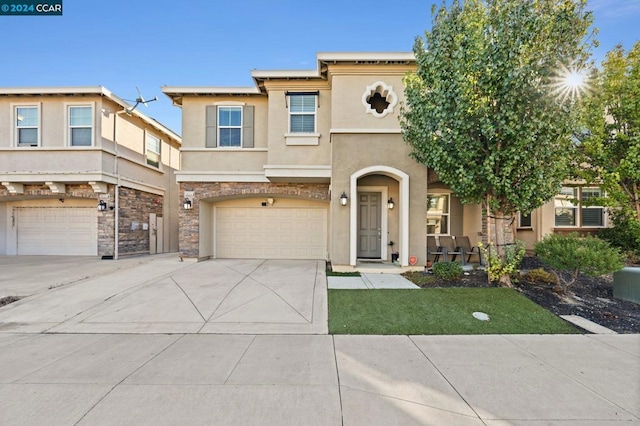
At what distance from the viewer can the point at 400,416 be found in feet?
8.52

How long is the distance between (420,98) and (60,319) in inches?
335

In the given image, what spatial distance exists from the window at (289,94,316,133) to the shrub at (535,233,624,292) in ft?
23.9

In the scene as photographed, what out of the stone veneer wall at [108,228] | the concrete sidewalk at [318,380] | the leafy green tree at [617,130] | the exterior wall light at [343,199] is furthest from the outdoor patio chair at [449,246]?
the stone veneer wall at [108,228]

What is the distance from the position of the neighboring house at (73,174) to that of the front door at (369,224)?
9.46 metres

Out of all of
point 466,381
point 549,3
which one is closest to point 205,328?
point 466,381

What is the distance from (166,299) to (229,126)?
21.7 feet

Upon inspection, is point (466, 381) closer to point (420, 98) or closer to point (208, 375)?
point (208, 375)

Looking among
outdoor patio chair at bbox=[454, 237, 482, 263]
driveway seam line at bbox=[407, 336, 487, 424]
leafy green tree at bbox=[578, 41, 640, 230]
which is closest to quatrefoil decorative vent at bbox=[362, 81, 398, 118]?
outdoor patio chair at bbox=[454, 237, 482, 263]

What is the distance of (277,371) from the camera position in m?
3.32

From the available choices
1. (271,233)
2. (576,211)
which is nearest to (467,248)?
(576,211)

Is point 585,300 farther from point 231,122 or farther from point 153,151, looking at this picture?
point 153,151

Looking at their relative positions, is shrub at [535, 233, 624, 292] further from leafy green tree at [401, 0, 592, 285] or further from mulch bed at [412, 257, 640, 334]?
leafy green tree at [401, 0, 592, 285]

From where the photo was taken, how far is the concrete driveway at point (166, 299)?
15.8 feet

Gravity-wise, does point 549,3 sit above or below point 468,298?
above
